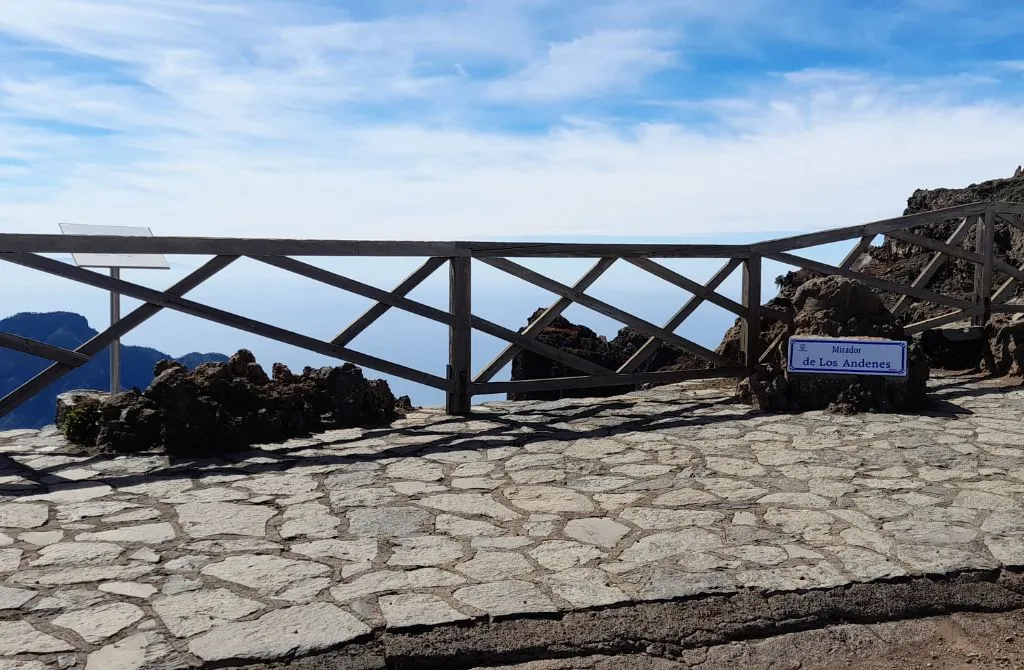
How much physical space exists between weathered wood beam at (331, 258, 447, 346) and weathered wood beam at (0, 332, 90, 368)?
1927mm

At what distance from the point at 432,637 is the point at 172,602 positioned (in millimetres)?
1140

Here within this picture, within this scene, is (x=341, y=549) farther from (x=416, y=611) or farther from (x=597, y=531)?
(x=597, y=531)

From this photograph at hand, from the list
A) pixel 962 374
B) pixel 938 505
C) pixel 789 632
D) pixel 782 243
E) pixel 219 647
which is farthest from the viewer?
pixel 962 374

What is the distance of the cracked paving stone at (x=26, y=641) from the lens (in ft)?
10.8

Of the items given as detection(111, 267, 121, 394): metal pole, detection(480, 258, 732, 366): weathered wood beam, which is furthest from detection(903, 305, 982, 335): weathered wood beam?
detection(111, 267, 121, 394): metal pole

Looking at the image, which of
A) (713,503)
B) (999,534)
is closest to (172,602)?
(713,503)

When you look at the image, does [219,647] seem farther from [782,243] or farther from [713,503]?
[782,243]

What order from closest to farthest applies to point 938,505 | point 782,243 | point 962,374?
point 938,505, point 782,243, point 962,374

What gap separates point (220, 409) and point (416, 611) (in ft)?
11.8

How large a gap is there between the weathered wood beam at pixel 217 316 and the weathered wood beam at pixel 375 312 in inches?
Answer: 3.8

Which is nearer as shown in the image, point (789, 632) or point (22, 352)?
point (789, 632)

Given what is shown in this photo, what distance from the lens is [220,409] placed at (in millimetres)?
6668

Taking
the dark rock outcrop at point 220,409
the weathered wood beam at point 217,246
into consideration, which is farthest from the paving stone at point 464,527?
the weathered wood beam at point 217,246

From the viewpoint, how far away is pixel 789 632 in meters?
3.62
